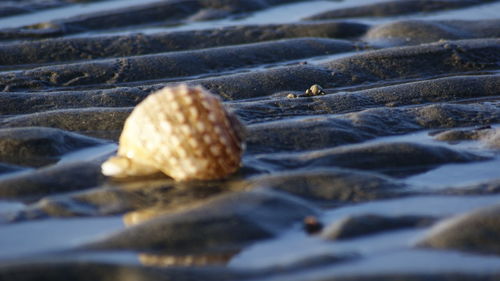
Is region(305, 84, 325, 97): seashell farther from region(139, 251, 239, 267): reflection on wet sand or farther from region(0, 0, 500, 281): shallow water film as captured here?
region(139, 251, 239, 267): reflection on wet sand

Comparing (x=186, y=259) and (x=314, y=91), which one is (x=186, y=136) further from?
(x=314, y=91)

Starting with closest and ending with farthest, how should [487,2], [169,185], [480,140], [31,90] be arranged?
[169,185]
[480,140]
[31,90]
[487,2]

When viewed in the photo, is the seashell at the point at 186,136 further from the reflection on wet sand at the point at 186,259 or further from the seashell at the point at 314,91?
the seashell at the point at 314,91

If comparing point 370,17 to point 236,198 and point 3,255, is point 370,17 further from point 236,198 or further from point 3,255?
point 3,255

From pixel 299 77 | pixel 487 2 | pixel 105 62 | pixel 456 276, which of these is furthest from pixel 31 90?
pixel 487 2

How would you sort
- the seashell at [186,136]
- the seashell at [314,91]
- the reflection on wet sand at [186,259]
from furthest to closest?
the seashell at [314,91]
the seashell at [186,136]
the reflection on wet sand at [186,259]

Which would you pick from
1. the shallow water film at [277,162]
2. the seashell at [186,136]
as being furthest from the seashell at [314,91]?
the seashell at [186,136]
